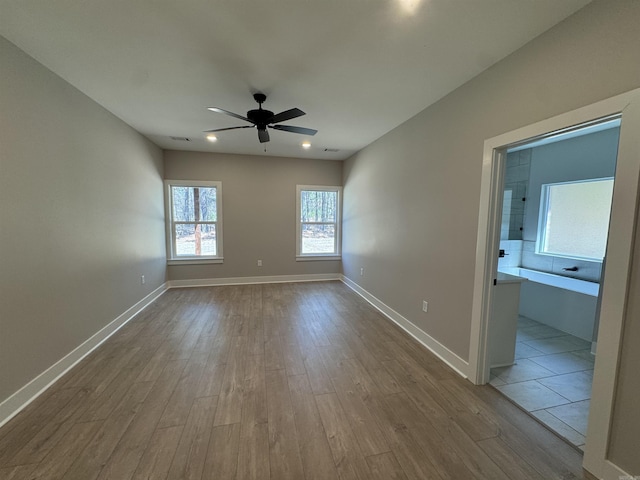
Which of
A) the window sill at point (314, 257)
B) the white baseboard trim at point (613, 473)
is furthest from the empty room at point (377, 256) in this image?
the window sill at point (314, 257)

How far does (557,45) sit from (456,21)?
0.64 metres

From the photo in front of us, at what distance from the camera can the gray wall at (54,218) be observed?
1833 mm

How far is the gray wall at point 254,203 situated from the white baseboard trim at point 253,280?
3.3 inches

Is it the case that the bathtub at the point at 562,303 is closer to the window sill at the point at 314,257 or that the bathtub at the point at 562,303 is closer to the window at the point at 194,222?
the window sill at the point at 314,257

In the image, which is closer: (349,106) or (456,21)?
(456,21)

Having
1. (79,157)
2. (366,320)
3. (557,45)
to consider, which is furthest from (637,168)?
(79,157)

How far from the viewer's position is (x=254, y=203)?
5.29 meters

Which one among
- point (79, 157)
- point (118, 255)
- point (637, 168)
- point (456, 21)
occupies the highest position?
point (456, 21)

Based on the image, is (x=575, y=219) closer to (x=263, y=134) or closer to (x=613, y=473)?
(x=613, y=473)

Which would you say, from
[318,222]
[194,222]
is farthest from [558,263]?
[194,222]

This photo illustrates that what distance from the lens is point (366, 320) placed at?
3580 millimetres

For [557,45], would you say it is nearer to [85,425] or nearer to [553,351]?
[553,351]

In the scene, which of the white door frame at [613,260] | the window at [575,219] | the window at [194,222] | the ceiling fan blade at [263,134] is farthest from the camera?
the window at [194,222]

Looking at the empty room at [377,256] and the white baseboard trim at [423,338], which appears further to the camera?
the white baseboard trim at [423,338]
